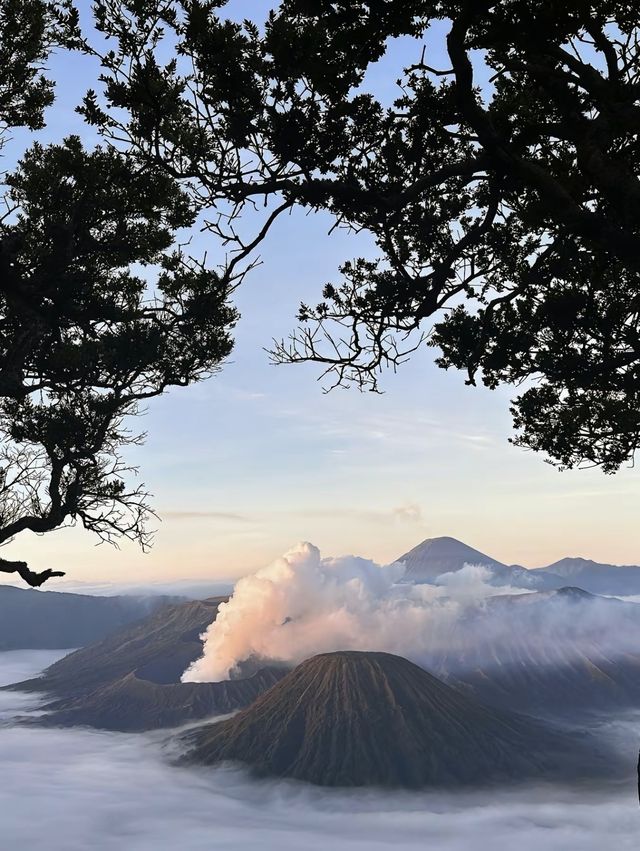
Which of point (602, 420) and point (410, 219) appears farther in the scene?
point (602, 420)

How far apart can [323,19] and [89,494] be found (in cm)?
1114

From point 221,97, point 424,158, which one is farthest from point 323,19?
point 424,158

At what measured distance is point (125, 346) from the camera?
14.9 meters

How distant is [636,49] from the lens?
975cm

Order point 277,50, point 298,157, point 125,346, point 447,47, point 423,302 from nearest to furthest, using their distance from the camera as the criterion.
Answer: point 447,47 < point 277,50 < point 298,157 < point 423,302 < point 125,346

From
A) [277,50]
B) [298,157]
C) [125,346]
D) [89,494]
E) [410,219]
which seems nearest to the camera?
[277,50]

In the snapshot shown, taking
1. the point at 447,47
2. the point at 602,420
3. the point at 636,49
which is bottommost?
the point at 602,420

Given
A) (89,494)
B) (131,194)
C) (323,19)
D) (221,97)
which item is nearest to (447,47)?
(323,19)

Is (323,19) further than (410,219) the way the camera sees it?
No

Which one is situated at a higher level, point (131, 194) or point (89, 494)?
point (131, 194)

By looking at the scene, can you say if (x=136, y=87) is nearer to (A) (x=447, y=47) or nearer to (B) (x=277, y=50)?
(B) (x=277, y=50)

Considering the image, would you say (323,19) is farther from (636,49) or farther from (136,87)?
(636,49)

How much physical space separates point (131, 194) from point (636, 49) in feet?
26.1

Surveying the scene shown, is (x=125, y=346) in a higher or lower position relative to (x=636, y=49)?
lower
